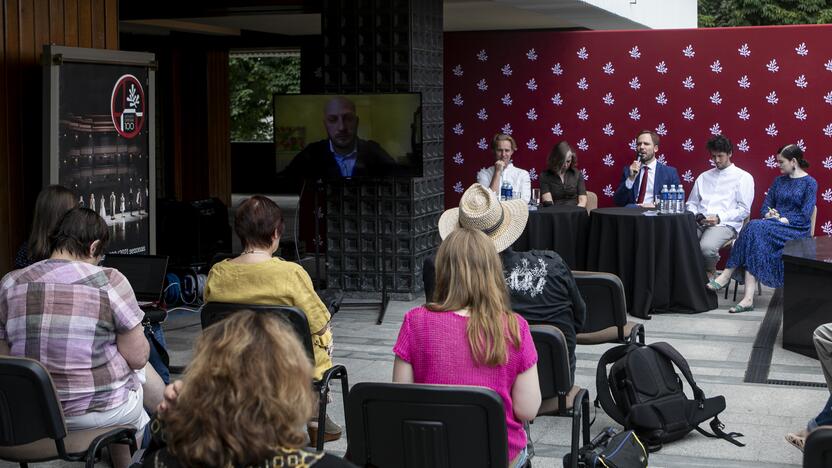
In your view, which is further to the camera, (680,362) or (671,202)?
(671,202)

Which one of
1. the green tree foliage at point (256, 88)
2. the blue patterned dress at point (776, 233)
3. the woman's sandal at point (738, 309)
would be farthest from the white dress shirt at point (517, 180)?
the green tree foliage at point (256, 88)

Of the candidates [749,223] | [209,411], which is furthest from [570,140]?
[209,411]

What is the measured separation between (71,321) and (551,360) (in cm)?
166

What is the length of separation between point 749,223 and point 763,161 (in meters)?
1.65

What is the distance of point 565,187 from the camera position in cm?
927

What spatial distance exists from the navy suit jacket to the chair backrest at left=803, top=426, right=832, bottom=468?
6.98m

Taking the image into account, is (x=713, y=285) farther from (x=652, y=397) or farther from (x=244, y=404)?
(x=244, y=404)

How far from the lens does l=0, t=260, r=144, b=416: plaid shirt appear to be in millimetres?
3557

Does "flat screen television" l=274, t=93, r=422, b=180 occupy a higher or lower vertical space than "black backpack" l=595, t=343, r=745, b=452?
higher

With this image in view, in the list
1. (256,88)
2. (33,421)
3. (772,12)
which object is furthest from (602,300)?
(772,12)

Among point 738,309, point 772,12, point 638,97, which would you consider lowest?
point 738,309

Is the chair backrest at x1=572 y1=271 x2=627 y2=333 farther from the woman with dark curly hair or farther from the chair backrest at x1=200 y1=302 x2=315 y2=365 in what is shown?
the woman with dark curly hair

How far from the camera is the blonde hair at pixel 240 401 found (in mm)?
1913

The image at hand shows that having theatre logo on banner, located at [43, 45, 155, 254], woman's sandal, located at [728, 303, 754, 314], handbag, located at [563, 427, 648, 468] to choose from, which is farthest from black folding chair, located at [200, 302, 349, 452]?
woman's sandal, located at [728, 303, 754, 314]
